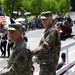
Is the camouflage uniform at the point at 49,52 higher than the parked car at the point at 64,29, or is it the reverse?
the camouflage uniform at the point at 49,52

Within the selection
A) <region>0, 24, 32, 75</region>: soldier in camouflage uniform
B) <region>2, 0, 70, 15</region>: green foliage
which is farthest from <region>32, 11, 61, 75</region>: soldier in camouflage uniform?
<region>2, 0, 70, 15</region>: green foliage

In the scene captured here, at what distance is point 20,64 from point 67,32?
2174 centimetres

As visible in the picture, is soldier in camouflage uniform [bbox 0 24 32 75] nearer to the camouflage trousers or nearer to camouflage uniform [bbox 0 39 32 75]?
camouflage uniform [bbox 0 39 32 75]

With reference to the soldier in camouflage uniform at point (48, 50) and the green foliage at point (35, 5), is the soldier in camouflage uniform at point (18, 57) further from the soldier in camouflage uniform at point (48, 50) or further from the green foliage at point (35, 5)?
the green foliage at point (35, 5)

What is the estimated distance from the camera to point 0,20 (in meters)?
23.5

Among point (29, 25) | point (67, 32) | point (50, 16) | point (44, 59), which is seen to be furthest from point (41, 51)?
point (29, 25)

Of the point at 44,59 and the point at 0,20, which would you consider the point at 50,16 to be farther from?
the point at 0,20

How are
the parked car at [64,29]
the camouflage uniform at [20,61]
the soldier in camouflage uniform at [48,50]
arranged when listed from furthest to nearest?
the parked car at [64,29], the soldier in camouflage uniform at [48,50], the camouflage uniform at [20,61]

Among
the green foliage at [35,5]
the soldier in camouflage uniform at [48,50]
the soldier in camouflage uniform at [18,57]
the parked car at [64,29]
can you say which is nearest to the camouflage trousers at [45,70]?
the soldier in camouflage uniform at [48,50]

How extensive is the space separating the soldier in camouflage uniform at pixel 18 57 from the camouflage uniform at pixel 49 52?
1068 millimetres

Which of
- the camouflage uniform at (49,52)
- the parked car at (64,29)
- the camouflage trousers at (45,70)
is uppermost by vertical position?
the camouflage uniform at (49,52)

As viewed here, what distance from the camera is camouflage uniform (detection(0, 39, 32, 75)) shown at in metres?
4.16

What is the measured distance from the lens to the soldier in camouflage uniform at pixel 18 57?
4.16m

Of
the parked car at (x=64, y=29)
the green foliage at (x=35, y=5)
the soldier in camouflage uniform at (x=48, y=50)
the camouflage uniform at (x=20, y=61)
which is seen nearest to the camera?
the camouflage uniform at (x=20, y=61)
